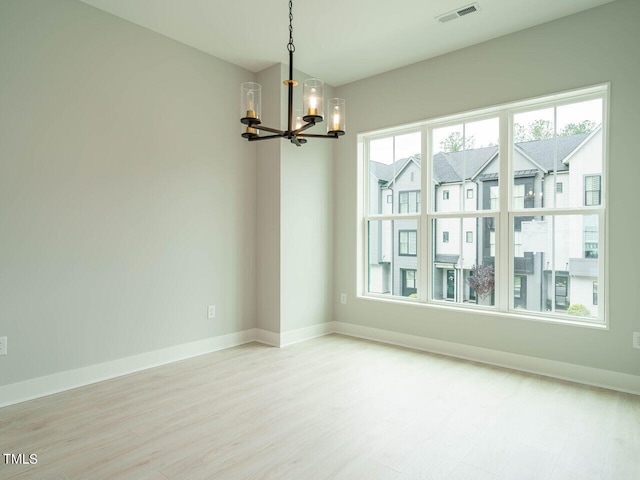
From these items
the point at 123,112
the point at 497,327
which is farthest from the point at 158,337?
the point at 497,327

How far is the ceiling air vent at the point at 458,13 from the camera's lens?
3.11 meters

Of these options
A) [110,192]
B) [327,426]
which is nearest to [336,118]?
[327,426]

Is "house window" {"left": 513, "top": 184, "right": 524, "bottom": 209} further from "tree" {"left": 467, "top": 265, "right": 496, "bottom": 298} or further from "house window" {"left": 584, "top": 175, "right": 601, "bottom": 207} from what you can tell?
"tree" {"left": 467, "top": 265, "right": 496, "bottom": 298}

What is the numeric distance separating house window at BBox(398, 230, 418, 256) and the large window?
0.04ft

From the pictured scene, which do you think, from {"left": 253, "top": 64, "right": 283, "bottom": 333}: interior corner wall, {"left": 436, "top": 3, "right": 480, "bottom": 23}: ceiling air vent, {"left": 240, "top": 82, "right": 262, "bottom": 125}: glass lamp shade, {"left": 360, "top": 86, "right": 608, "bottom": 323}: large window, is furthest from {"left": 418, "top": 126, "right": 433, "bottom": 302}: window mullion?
{"left": 240, "top": 82, "right": 262, "bottom": 125}: glass lamp shade

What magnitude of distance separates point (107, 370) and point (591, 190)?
426 centimetres

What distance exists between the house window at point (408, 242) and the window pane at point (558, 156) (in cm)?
105

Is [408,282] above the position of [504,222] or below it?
below

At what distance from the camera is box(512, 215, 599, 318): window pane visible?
3.25m

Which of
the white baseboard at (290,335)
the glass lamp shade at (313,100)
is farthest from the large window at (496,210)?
the glass lamp shade at (313,100)

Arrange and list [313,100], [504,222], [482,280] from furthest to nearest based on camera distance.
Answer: [482,280] < [504,222] < [313,100]

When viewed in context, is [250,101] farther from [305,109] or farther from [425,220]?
[425,220]

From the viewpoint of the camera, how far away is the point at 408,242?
14.1 feet

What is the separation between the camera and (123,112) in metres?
3.32
